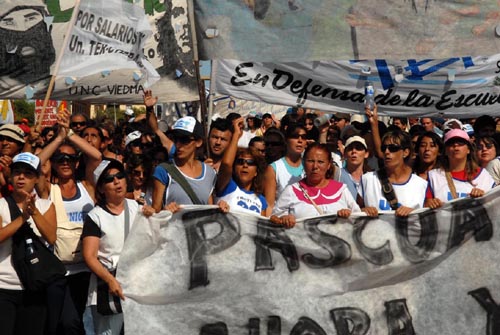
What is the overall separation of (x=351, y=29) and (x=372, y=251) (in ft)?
6.87

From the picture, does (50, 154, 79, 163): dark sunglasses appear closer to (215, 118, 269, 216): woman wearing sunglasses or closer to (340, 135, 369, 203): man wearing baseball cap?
(215, 118, 269, 216): woman wearing sunglasses

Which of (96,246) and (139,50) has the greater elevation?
(139,50)

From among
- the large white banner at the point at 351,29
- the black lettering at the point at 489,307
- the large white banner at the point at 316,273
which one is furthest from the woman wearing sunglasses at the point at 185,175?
the black lettering at the point at 489,307

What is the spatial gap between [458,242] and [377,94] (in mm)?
1969

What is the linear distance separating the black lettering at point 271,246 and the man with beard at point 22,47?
3409 millimetres

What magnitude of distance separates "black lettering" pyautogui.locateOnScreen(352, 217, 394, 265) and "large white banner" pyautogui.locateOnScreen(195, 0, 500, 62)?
1828 millimetres

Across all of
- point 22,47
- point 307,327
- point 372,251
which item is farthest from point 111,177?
point 22,47

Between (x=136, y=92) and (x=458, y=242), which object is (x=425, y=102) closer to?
(x=458, y=242)

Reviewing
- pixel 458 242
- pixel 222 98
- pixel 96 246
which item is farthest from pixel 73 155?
pixel 222 98

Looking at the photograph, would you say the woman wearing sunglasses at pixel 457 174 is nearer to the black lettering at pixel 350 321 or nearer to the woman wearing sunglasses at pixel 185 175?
the black lettering at pixel 350 321

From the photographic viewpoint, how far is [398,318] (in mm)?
6133

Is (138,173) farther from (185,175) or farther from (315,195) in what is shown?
(315,195)

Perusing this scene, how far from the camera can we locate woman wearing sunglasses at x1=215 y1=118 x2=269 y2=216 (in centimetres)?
678

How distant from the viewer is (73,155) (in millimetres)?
7039
